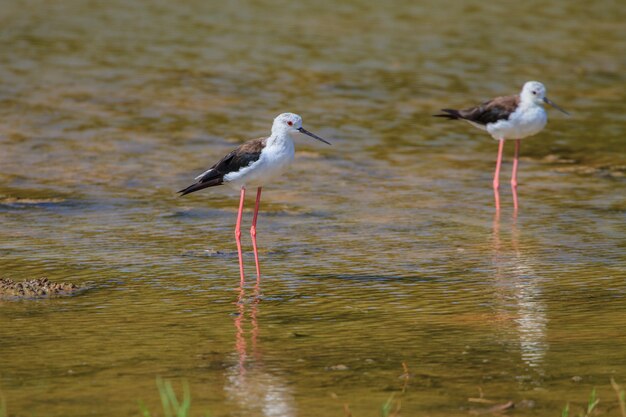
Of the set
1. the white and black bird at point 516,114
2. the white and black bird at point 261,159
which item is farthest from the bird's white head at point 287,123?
the white and black bird at point 516,114

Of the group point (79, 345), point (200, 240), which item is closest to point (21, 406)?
point (79, 345)

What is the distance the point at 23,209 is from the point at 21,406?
18.3 feet

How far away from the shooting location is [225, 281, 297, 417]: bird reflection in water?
18.1ft

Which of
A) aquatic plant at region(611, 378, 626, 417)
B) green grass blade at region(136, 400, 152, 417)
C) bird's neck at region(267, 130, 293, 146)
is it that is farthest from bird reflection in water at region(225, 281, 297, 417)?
bird's neck at region(267, 130, 293, 146)

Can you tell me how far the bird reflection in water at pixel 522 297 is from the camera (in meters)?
6.52

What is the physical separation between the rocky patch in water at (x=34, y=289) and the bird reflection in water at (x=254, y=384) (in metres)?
1.49

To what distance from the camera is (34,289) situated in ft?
26.0

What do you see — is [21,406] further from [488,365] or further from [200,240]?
[200,240]

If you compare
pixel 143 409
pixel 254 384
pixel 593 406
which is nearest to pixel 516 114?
pixel 254 384

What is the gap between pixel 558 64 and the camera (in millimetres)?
18828

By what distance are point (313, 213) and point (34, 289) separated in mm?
3653

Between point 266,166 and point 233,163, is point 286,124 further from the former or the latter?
point 233,163

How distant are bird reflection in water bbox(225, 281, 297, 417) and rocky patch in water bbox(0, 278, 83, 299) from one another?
149 cm

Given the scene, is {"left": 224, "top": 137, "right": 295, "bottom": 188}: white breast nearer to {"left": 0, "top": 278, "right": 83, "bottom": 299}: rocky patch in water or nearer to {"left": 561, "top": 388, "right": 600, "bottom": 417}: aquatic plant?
{"left": 0, "top": 278, "right": 83, "bottom": 299}: rocky patch in water
